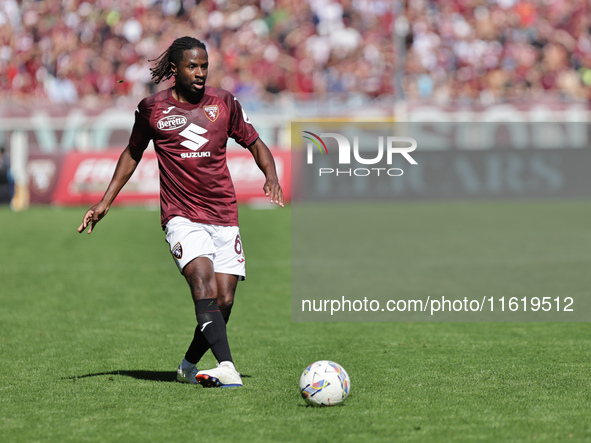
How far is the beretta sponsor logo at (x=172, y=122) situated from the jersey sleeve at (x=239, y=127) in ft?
1.10

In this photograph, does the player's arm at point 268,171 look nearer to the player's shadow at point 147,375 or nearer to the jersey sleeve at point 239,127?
the jersey sleeve at point 239,127

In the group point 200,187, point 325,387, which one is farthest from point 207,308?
point 325,387

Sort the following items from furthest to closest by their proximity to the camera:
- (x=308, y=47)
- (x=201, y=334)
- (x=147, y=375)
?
(x=308, y=47)
(x=147, y=375)
(x=201, y=334)

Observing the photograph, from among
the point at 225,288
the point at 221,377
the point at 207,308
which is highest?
the point at 225,288

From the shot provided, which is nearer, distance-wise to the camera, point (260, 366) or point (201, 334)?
point (201, 334)

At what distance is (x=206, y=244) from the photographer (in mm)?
6125

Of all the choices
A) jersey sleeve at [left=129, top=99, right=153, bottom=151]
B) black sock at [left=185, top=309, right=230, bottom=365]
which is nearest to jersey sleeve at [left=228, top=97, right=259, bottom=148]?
jersey sleeve at [left=129, top=99, right=153, bottom=151]

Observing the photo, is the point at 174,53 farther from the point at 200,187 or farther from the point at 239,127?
the point at 200,187

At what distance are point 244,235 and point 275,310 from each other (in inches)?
285

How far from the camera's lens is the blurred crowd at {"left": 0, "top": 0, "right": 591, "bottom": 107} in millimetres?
25844

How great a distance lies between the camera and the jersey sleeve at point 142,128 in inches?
243

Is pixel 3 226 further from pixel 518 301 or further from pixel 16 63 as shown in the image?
pixel 518 301

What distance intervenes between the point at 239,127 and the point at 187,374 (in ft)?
5.61

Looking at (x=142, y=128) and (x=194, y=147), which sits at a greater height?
(x=142, y=128)
